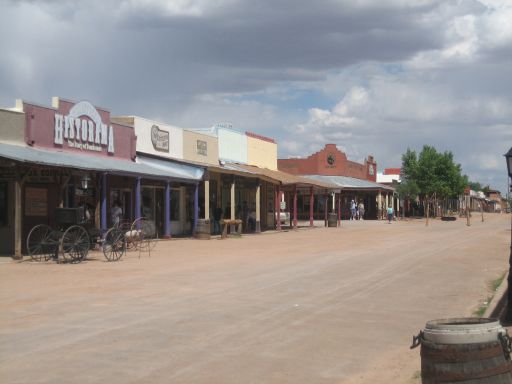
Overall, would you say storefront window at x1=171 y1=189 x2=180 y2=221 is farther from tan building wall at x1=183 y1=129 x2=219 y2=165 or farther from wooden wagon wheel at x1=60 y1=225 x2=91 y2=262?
wooden wagon wheel at x1=60 y1=225 x2=91 y2=262

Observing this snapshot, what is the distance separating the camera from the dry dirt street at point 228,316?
7215mm

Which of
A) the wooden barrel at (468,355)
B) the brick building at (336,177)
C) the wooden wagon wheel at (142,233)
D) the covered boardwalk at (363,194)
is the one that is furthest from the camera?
the brick building at (336,177)

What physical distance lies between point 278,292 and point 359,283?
86.0 inches

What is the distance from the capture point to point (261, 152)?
143 ft

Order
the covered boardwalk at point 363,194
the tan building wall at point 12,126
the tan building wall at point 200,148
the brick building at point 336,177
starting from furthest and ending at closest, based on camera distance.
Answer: the brick building at point 336,177, the covered boardwalk at point 363,194, the tan building wall at point 200,148, the tan building wall at point 12,126

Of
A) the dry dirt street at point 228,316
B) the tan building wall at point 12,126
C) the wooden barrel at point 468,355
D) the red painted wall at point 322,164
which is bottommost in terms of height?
the dry dirt street at point 228,316

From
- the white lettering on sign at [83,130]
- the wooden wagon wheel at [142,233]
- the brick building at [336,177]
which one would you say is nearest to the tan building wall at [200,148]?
the white lettering on sign at [83,130]

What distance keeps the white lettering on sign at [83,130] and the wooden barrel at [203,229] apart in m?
5.20

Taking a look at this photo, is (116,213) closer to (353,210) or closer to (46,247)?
(46,247)

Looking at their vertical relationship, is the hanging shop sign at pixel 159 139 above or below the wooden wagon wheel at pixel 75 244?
above

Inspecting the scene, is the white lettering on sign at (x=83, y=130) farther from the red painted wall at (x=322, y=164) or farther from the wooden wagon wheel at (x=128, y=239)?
the red painted wall at (x=322, y=164)

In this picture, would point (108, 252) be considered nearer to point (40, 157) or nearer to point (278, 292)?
point (40, 157)

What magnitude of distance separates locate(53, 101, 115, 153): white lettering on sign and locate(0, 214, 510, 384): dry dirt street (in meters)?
5.91

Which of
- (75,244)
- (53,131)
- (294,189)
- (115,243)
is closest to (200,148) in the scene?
(294,189)
